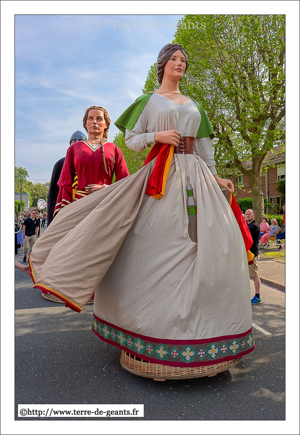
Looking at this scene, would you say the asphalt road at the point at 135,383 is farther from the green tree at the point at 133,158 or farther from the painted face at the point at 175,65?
the green tree at the point at 133,158

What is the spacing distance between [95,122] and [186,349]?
2.61 meters

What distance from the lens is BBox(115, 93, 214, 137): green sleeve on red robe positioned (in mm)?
3211

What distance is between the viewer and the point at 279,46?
11.0 meters

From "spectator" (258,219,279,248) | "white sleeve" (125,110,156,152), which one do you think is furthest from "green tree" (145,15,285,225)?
"white sleeve" (125,110,156,152)

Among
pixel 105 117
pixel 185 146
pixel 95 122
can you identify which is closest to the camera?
pixel 185 146

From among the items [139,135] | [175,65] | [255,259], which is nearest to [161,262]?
[139,135]

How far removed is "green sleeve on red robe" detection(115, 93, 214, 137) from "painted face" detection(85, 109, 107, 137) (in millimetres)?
705

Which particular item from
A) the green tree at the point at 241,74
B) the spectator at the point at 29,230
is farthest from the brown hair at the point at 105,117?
the green tree at the point at 241,74

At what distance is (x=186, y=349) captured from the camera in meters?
2.55

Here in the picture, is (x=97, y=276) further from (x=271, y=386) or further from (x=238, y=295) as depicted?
(x=271, y=386)

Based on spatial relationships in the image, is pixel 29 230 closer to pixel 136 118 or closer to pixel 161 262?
pixel 136 118

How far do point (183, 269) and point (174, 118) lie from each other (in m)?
1.34

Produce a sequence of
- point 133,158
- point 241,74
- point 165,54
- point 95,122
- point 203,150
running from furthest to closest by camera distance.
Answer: point 133,158 → point 241,74 → point 95,122 → point 203,150 → point 165,54
